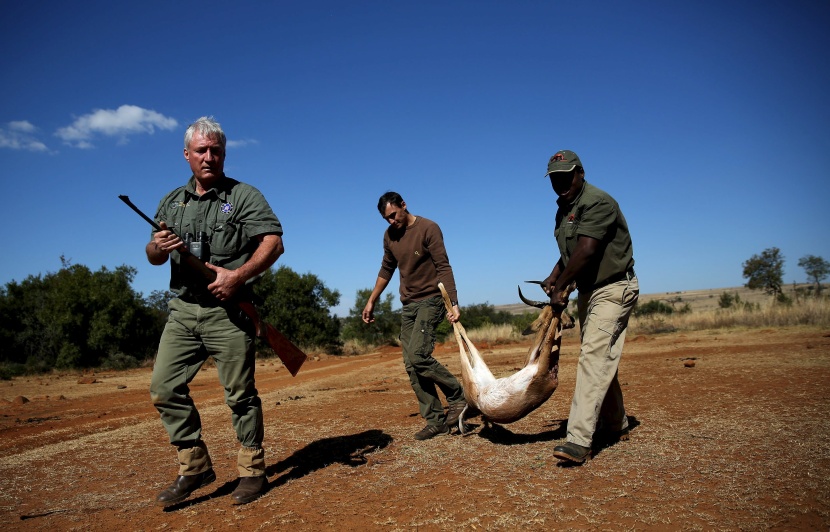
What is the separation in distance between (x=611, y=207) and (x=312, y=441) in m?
3.57

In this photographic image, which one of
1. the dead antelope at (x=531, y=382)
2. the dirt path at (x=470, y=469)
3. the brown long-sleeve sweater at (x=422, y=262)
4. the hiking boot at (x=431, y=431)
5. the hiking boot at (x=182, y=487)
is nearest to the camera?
the dirt path at (x=470, y=469)

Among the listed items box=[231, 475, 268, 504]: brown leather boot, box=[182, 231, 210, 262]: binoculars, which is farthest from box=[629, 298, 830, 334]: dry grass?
box=[182, 231, 210, 262]: binoculars

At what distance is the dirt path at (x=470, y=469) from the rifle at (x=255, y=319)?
0.91m

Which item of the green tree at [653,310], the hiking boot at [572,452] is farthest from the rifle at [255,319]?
the green tree at [653,310]

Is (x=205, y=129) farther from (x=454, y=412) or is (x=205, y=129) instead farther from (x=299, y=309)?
(x=299, y=309)

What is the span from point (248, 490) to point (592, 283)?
2875 mm

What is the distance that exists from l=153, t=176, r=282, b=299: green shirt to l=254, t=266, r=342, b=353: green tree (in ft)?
62.8

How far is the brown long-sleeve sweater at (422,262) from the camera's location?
536 cm

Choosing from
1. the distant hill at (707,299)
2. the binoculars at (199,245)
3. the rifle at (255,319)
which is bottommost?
the distant hill at (707,299)

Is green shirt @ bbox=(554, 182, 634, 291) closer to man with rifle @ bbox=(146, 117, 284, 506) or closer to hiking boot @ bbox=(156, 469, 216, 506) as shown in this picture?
man with rifle @ bbox=(146, 117, 284, 506)

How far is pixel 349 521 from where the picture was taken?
10.4ft

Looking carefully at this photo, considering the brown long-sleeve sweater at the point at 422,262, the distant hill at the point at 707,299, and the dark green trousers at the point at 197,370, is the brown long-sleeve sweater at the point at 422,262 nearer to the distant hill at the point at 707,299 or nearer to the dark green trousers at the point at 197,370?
the dark green trousers at the point at 197,370

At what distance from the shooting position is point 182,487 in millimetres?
3621

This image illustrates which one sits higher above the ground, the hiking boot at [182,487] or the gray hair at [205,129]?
the gray hair at [205,129]
